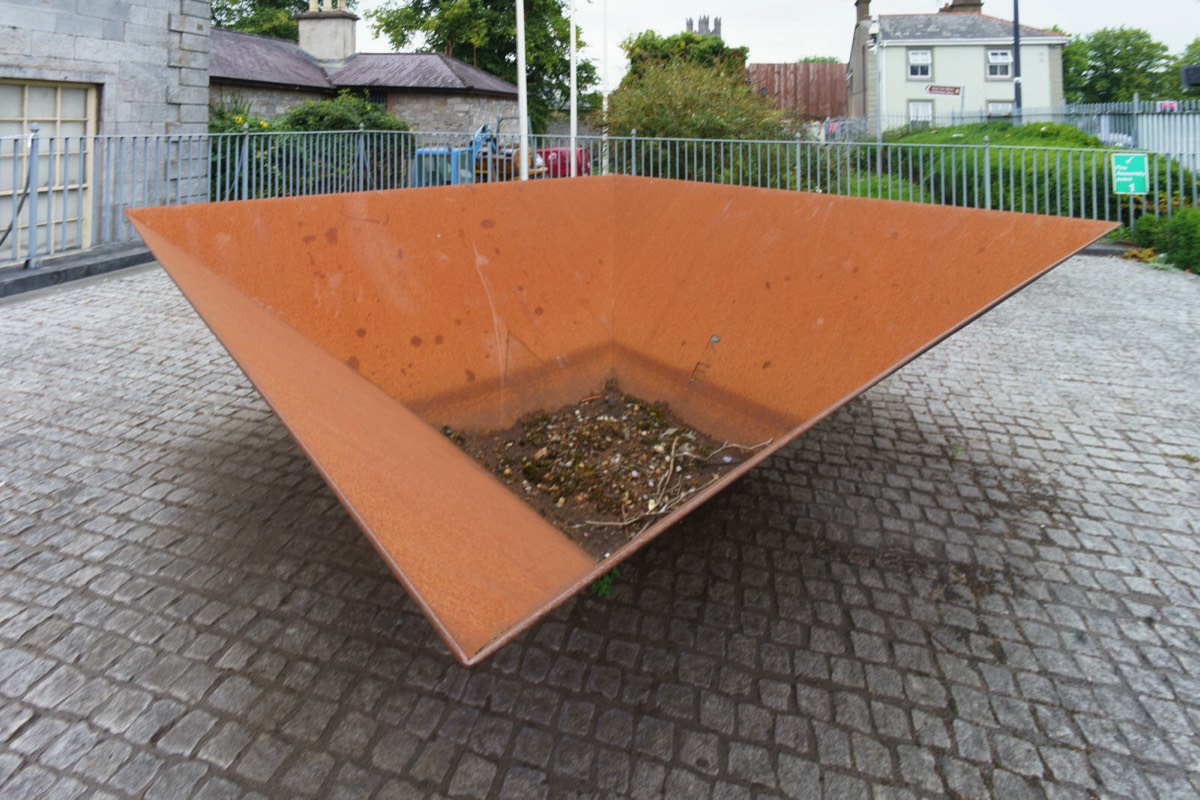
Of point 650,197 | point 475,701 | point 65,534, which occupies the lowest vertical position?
point 475,701

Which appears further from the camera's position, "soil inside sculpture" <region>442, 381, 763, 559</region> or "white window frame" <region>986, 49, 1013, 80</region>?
"white window frame" <region>986, 49, 1013, 80</region>

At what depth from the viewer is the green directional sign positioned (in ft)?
31.0

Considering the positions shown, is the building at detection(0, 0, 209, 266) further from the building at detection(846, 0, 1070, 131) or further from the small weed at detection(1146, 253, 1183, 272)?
the building at detection(846, 0, 1070, 131)

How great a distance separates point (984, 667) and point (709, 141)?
1036 cm

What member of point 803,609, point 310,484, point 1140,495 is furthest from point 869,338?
point 310,484

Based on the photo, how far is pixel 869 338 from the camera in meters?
3.10

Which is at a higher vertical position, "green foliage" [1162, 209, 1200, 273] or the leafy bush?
the leafy bush

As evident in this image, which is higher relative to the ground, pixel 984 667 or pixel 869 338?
pixel 869 338

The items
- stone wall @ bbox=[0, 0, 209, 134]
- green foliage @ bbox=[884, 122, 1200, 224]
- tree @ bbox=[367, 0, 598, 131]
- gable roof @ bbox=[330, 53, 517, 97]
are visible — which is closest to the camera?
stone wall @ bbox=[0, 0, 209, 134]

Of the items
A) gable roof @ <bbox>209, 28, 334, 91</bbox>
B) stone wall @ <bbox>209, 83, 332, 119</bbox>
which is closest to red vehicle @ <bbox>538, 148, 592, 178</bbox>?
stone wall @ <bbox>209, 83, 332, 119</bbox>

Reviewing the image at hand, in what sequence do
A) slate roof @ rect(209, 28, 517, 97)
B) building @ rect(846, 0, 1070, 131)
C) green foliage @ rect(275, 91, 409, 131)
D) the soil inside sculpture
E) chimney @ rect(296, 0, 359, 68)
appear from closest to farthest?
the soil inside sculpture
green foliage @ rect(275, 91, 409, 131)
slate roof @ rect(209, 28, 517, 97)
chimney @ rect(296, 0, 359, 68)
building @ rect(846, 0, 1070, 131)

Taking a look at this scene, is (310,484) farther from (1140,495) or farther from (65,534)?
(1140,495)

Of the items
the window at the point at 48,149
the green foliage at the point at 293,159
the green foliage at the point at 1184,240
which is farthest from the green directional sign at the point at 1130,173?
the window at the point at 48,149

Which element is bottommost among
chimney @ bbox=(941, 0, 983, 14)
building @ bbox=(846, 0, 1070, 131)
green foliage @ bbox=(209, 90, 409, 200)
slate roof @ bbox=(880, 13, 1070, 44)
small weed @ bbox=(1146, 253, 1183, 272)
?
small weed @ bbox=(1146, 253, 1183, 272)
